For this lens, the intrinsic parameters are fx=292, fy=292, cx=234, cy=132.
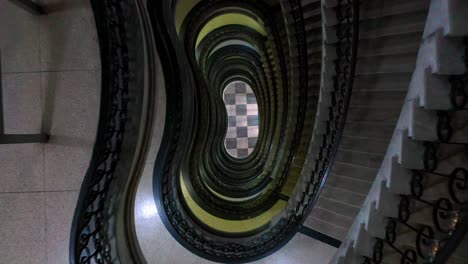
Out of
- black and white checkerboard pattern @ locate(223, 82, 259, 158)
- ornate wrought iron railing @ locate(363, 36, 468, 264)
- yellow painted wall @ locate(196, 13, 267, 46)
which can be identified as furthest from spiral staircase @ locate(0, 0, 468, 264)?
black and white checkerboard pattern @ locate(223, 82, 259, 158)

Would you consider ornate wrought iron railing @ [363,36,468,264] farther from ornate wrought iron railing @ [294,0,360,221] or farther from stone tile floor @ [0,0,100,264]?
stone tile floor @ [0,0,100,264]

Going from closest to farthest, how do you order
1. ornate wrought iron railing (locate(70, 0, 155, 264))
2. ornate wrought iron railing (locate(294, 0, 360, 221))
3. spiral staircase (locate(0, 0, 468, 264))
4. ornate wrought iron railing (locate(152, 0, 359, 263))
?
spiral staircase (locate(0, 0, 468, 264)) → ornate wrought iron railing (locate(70, 0, 155, 264)) → ornate wrought iron railing (locate(294, 0, 360, 221)) → ornate wrought iron railing (locate(152, 0, 359, 263))

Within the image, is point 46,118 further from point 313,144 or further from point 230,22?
point 230,22

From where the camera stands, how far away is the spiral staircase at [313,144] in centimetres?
197

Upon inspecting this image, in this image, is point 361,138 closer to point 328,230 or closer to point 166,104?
point 328,230

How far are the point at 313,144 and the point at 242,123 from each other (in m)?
10.4

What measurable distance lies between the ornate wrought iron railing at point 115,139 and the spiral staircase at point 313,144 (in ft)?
0.05

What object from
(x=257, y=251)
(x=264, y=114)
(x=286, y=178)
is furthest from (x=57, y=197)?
(x=264, y=114)

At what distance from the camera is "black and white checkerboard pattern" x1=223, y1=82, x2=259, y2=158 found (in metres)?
15.0

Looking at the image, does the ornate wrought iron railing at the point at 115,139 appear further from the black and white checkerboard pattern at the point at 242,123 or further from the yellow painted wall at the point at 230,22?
the black and white checkerboard pattern at the point at 242,123

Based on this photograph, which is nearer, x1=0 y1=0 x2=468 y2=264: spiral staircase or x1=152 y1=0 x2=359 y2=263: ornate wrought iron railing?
x1=0 y1=0 x2=468 y2=264: spiral staircase

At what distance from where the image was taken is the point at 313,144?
4730 millimetres

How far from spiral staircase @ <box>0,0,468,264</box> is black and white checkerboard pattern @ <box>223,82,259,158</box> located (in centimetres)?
775

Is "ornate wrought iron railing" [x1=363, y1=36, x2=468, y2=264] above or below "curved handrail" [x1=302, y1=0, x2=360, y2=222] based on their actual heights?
A: below
